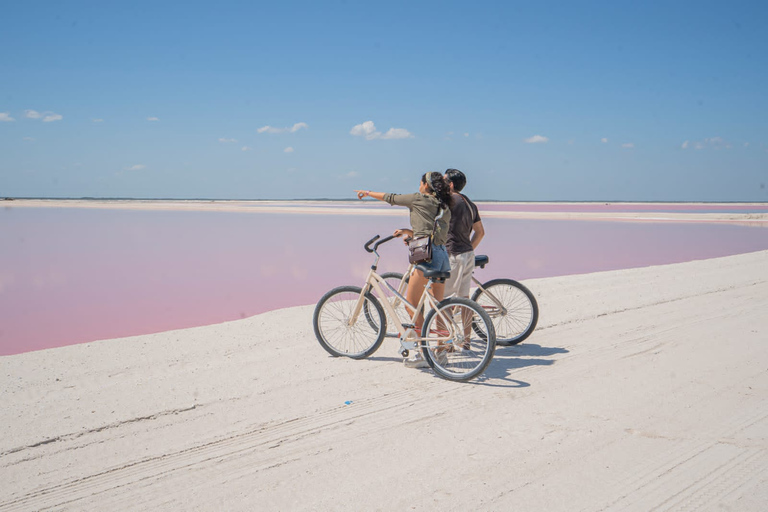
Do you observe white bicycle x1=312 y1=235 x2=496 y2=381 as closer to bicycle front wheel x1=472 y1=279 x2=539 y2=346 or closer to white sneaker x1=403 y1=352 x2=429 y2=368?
white sneaker x1=403 y1=352 x2=429 y2=368

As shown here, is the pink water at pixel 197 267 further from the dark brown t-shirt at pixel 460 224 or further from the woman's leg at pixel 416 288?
the dark brown t-shirt at pixel 460 224

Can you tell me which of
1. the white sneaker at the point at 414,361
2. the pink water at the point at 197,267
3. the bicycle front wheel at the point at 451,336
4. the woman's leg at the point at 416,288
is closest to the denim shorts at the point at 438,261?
the woman's leg at the point at 416,288

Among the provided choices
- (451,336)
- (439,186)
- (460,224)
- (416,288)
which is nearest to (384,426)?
(451,336)

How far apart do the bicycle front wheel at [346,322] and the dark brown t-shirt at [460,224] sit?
3.19ft

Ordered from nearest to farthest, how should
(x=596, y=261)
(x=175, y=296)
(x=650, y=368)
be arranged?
(x=650, y=368), (x=175, y=296), (x=596, y=261)

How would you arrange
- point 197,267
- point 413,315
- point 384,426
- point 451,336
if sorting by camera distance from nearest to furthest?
point 384,426 → point 451,336 → point 413,315 → point 197,267

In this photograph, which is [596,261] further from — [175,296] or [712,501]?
[712,501]

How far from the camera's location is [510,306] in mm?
6012

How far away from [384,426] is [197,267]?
9918 millimetres

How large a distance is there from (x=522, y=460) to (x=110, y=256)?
13.9 metres

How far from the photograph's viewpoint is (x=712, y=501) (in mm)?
2746

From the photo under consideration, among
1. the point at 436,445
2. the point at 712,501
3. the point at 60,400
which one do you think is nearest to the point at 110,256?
the point at 60,400

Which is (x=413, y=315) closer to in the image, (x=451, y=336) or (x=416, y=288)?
(x=416, y=288)

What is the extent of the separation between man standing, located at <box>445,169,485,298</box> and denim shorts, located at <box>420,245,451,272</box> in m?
0.41
